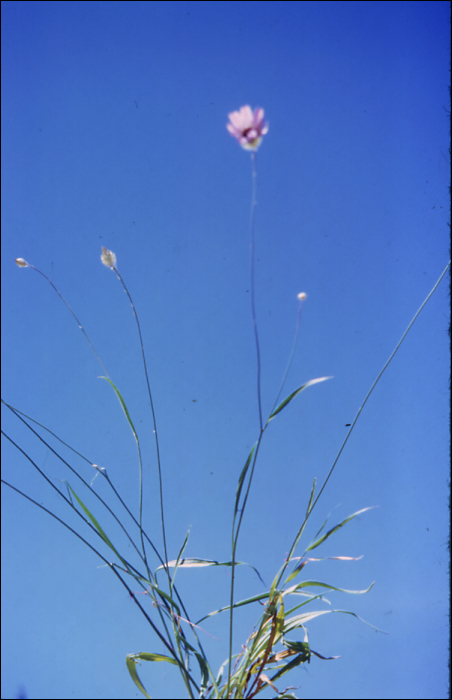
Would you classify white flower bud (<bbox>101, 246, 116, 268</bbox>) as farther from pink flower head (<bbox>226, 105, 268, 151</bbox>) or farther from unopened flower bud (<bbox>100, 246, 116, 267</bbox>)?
pink flower head (<bbox>226, 105, 268, 151</bbox>)

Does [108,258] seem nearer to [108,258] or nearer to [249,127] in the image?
[108,258]

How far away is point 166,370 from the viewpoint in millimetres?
735

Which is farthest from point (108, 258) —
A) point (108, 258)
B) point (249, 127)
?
point (249, 127)

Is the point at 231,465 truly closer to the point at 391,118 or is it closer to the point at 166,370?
the point at 166,370

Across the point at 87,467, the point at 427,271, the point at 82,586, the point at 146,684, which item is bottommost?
the point at 146,684

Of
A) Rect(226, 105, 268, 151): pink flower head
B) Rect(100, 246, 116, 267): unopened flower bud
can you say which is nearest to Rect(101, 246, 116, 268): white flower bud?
Rect(100, 246, 116, 267): unopened flower bud

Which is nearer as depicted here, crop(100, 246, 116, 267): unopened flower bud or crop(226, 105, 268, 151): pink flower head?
crop(226, 105, 268, 151): pink flower head

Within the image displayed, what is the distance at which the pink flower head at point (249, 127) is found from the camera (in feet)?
1.13

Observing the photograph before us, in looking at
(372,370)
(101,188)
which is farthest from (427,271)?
(101,188)

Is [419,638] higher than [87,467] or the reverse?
the reverse

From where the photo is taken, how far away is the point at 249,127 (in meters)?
0.35

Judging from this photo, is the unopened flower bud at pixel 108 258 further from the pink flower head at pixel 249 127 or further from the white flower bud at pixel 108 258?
the pink flower head at pixel 249 127

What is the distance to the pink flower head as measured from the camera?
0.34 metres

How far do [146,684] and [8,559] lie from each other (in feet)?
1.05
